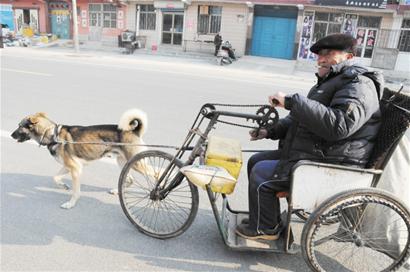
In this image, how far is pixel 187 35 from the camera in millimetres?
22719

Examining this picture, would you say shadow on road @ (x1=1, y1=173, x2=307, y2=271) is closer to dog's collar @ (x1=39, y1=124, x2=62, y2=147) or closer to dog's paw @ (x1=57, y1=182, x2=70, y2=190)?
dog's paw @ (x1=57, y1=182, x2=70, y2=190)

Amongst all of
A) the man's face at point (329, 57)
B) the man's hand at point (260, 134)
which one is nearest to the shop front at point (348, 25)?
the man's hand at point (260, 134)

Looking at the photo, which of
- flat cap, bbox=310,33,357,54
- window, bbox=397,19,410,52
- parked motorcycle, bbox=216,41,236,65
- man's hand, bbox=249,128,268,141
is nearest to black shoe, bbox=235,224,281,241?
man's hand, bbox=249,128,268,141

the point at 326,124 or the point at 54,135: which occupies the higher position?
the point at 326,124

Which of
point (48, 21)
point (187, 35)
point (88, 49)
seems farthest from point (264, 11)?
point (48, 21)

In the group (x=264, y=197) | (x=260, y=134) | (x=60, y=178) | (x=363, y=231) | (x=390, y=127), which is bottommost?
(x=60, y=178)

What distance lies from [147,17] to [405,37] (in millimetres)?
15920

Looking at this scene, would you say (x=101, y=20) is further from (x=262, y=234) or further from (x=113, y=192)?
(x=262, y=234)

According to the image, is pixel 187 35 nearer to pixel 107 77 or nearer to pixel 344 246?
pixel 107 77

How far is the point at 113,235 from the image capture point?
2934 mm

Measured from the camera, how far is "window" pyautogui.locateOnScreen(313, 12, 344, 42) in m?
19.4

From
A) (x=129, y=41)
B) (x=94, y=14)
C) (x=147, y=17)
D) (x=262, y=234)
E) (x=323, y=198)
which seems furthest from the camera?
(x=94, y=14)

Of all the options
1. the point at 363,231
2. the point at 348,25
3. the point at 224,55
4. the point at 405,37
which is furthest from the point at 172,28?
the point at 363,231

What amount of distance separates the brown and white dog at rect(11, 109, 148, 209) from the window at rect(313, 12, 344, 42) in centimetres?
1842
